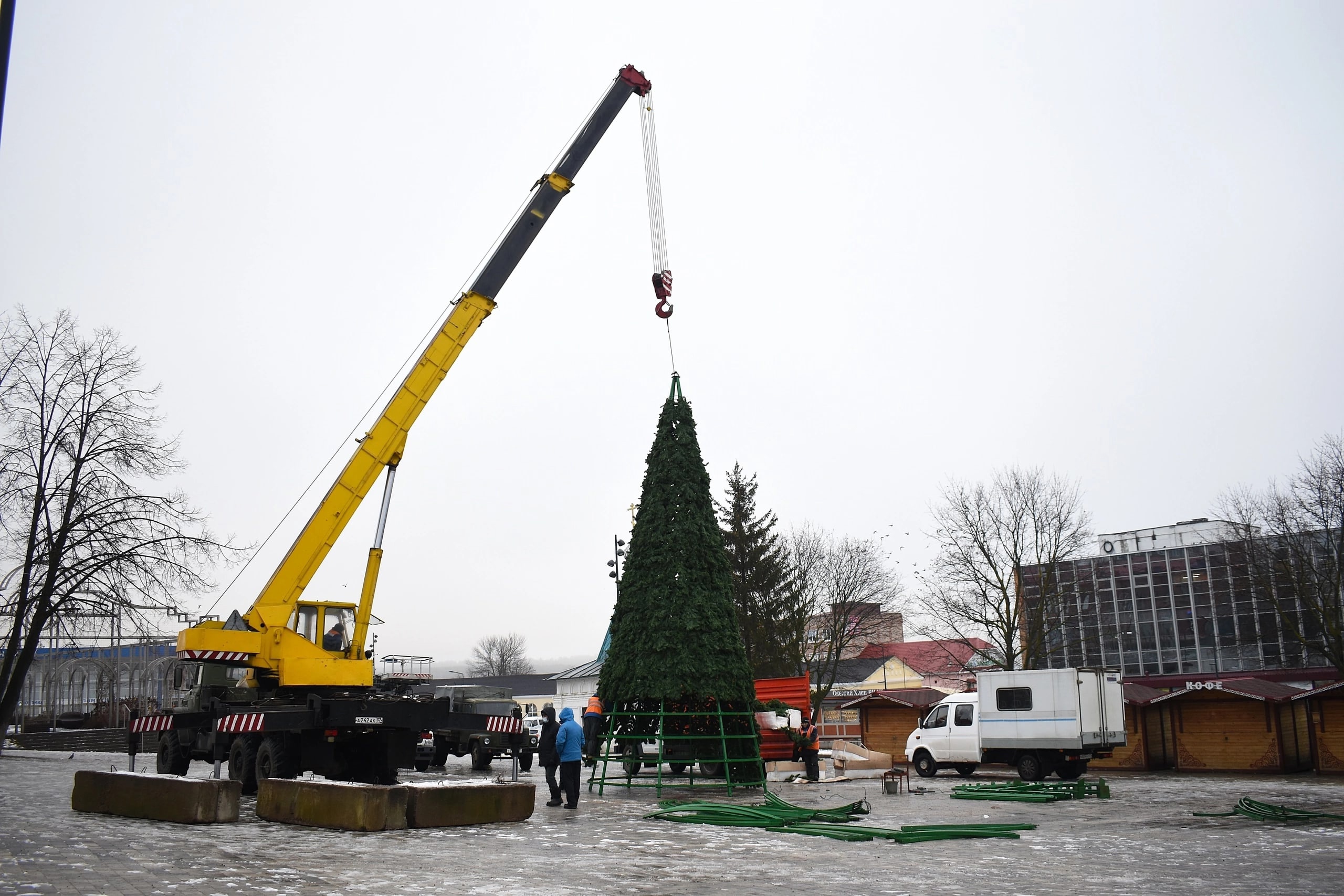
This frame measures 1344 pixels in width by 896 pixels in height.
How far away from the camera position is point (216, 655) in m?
18.0

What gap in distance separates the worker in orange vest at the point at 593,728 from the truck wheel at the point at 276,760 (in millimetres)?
4964

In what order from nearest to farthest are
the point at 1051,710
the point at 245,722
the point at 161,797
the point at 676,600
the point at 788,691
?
the point at 161,797 < the point at 245,722 < the point at 676,600 < the point at 1051,710 < the point at 788,691

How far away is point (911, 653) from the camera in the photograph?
89.0 metres

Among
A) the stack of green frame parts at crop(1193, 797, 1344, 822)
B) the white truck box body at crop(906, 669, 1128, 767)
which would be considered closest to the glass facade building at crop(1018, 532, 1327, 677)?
the white truck box body at crop(906, 669, 1128, 767)

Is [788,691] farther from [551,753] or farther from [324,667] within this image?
[324,667]

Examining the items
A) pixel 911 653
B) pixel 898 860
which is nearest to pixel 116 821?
pixel 898 860

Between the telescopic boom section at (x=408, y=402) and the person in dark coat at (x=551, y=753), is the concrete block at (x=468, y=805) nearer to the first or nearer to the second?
the person in dark coat at (x=551, y=753)

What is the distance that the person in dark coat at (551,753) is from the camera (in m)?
17.0

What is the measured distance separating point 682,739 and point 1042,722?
383 inches

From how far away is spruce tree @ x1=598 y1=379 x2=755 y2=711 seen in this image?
65.0 feet

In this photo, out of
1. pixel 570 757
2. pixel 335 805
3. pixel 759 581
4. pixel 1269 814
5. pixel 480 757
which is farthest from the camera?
pixel 759 581

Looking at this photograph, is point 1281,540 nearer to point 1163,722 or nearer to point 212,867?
point 1163,722

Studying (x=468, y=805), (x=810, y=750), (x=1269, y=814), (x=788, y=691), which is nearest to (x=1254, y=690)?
(x=788, y=691)

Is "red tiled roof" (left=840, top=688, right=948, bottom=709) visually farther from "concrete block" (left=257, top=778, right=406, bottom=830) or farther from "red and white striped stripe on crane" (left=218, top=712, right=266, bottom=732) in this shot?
"concrete block" (left=257, top=778, right=406, bottom=830)
